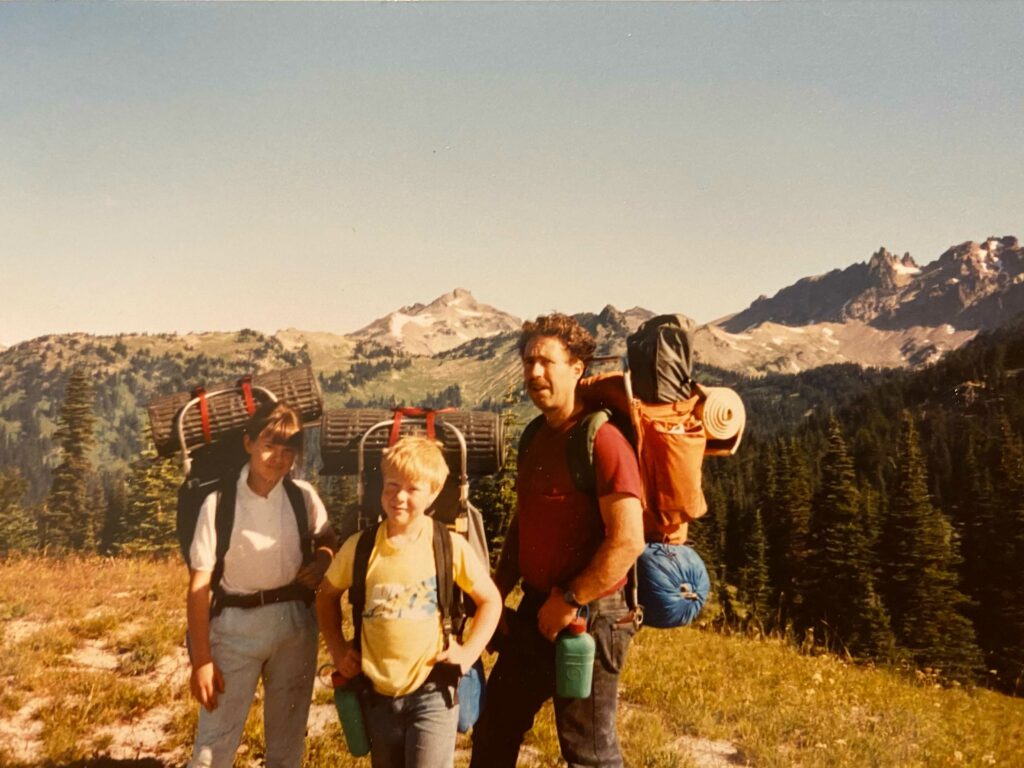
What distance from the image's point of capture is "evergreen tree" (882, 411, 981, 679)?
41.4 m

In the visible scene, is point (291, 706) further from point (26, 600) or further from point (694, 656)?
point (26, 600)

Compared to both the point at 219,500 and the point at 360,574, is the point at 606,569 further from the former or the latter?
the point at 219,500

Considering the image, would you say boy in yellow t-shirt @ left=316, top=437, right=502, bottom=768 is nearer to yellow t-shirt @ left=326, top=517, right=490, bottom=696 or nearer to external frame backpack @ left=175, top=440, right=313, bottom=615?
yellow t-shirt @ left=326, top=517, right=490, bottom=696

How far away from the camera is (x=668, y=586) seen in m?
4.10

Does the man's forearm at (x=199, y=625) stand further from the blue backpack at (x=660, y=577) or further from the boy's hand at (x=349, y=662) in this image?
the blue backpack at (x=660, y=577)

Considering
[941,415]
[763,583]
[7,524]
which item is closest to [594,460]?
[763,583]

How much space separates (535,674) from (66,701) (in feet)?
15.6

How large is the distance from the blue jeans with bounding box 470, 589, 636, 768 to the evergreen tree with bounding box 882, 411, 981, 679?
43.8 m

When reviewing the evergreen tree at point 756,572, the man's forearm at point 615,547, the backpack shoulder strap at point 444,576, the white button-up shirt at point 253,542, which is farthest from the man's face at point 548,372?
the evergreen tree at point 756,572

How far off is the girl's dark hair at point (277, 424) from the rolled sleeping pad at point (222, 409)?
6 centimetres

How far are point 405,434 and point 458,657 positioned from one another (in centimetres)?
130

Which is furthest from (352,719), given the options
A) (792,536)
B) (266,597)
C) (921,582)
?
(792,536)

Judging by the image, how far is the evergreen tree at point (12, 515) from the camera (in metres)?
56.1

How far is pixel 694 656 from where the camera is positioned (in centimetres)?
909
